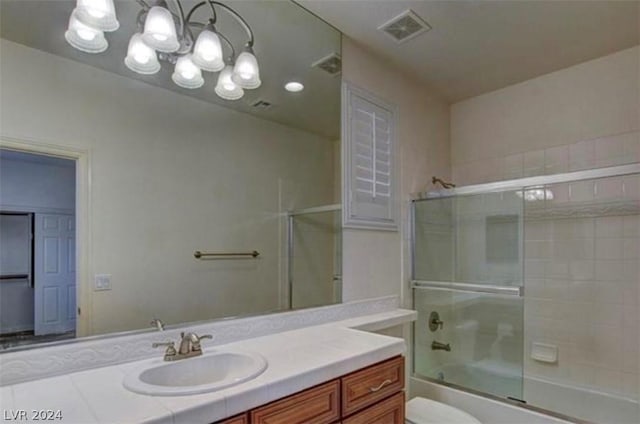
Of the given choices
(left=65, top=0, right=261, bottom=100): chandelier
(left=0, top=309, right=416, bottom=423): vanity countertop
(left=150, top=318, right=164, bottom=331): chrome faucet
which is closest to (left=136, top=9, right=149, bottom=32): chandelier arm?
(left=65, top=0, right=261, bottom=100): chandelier

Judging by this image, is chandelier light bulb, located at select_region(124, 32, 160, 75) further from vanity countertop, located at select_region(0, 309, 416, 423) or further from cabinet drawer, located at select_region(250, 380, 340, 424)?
cabinet drawer, located at select_region(250, 380, 340, 424)

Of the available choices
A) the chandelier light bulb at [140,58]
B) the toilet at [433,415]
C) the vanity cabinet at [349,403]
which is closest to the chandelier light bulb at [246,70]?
the chandelier light bulb at [140,58]

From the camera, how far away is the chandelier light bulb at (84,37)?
132 cm

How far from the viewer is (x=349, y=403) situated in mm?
1420

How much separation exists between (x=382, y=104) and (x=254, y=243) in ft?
4.24

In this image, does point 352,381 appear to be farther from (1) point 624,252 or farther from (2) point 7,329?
(1) point 624,252

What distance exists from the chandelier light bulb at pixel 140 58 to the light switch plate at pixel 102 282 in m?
0.80

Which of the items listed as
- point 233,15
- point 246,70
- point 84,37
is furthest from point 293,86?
point 84,37

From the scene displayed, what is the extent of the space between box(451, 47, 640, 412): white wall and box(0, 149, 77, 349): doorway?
2.80m

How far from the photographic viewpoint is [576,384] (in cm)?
246

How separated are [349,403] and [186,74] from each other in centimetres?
151

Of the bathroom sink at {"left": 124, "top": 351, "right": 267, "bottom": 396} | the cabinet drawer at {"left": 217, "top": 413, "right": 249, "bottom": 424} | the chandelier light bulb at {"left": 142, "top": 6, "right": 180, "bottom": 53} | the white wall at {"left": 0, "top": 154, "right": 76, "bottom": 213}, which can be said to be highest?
the chandelier light bulb at {"left": 142, "top": 6, "right": 180, "bottom": 53}

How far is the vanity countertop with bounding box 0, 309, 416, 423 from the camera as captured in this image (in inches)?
38.5

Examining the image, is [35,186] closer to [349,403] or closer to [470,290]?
[349,403]
